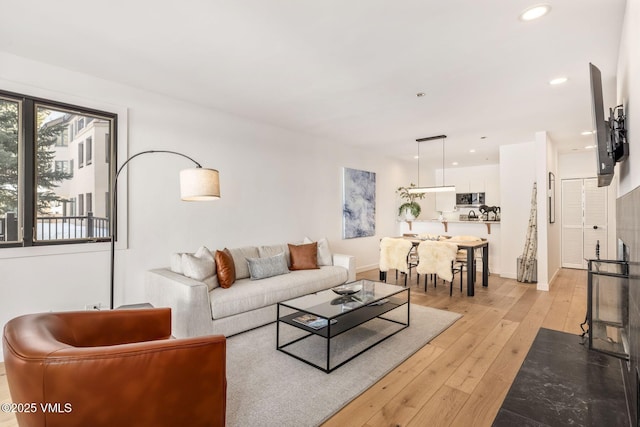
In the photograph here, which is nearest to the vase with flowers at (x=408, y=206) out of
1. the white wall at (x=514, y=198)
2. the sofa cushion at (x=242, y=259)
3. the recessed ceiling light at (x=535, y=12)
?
the white wall at (x=514, y=198)

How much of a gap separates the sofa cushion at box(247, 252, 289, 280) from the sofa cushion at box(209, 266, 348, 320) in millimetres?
87

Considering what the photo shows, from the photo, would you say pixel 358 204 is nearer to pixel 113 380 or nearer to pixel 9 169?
pixel 9 169

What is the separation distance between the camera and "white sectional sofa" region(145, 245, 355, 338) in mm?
2768

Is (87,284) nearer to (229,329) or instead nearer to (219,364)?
(229,329)

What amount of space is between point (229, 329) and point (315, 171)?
3.08 metres

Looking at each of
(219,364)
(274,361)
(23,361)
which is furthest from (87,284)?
(219,364)

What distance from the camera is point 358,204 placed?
20.2 ft

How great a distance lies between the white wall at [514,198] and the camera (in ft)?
18.0

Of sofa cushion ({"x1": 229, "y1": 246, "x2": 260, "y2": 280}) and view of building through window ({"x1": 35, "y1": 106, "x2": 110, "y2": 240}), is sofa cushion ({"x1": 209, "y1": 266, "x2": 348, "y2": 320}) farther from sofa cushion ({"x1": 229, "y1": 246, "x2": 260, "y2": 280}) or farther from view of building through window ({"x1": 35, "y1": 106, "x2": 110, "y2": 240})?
view of building through window ({"x1": 35, "y1": 106, "x2": 110, "y2": 240})

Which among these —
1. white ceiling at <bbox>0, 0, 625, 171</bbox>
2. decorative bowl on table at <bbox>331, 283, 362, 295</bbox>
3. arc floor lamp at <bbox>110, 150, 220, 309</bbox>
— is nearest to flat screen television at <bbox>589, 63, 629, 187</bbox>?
white ceiling at <bbox>0, 0, 625, 171</bbox>

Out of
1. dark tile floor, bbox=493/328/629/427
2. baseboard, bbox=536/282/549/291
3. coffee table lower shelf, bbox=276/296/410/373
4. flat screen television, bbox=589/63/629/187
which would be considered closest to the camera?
dark tile floor, bbox=493/328/629/427

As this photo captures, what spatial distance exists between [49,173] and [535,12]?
13.2 feet

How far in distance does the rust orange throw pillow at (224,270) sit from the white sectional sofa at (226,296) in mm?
64

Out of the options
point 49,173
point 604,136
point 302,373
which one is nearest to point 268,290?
point 302,373
